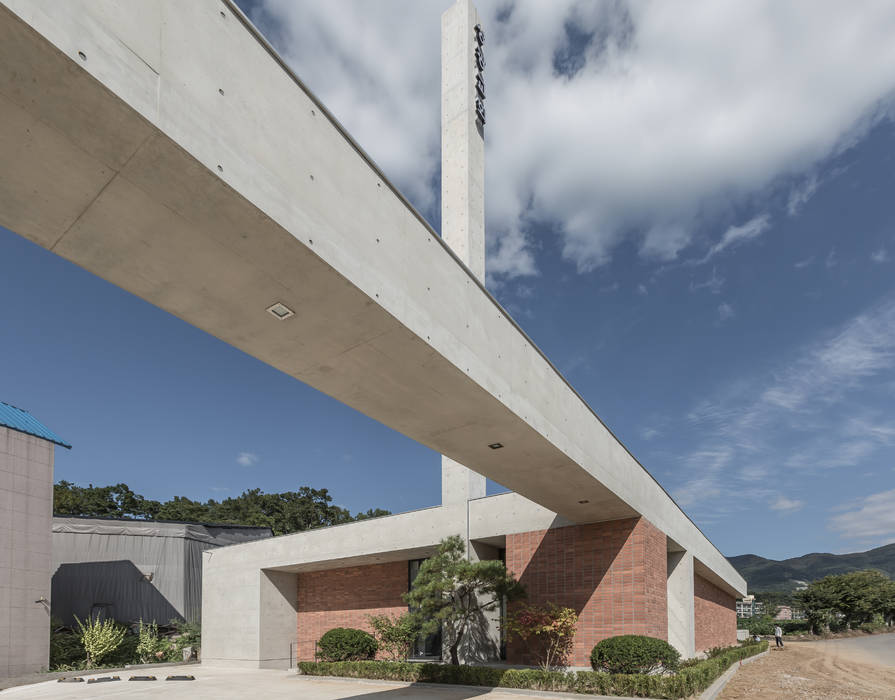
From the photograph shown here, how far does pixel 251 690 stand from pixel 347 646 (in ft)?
12.2

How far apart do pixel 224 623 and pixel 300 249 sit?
23205 millimetres

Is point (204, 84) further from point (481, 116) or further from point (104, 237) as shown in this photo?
point (481, 116)

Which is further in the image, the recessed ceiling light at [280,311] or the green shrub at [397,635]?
the green shrub at [397,635]

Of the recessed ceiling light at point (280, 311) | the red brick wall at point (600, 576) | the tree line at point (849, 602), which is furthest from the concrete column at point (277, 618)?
the tree line at point (849, 602)

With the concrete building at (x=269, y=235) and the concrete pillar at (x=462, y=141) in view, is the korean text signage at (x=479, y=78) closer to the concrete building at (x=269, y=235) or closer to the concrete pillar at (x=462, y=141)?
the concrete pillar at (x=462, y=141)

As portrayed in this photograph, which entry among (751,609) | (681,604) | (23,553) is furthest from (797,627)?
(23,553)

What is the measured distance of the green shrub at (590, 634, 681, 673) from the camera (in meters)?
14.0

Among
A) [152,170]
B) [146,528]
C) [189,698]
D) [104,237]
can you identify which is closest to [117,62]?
[152,170]

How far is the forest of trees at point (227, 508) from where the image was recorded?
67062 mm

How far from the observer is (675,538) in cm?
1956

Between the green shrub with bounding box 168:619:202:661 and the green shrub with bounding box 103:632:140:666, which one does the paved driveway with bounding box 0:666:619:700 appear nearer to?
the green shrub with bounding box 103:632:140:666

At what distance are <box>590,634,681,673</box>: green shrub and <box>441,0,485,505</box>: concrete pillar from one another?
1253cm

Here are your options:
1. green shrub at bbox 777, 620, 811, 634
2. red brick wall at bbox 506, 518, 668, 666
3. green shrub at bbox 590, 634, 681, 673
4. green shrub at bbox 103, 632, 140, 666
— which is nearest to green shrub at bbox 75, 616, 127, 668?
green shrub at bbox 103, 632, 140, 666

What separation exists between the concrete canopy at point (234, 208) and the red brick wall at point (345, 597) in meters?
14.5
